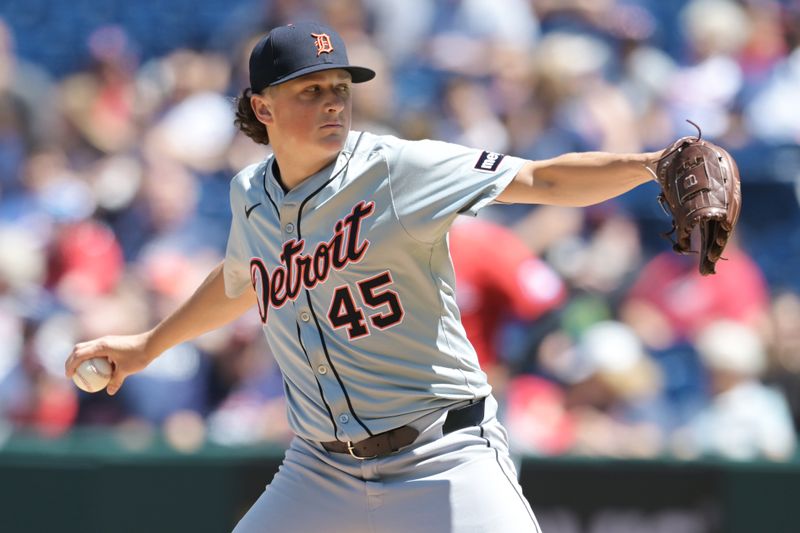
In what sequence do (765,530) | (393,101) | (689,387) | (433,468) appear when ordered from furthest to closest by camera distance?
(393,101), (689,387), (765,530), (433,468)

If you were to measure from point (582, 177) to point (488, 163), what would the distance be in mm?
289

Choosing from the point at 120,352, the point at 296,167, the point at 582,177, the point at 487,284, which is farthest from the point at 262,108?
the point at 487,284

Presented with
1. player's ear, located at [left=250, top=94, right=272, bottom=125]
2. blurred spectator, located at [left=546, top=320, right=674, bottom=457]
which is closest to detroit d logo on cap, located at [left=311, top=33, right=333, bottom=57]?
player's ear, located at [left=250, top=94, right=272, bottom=125]

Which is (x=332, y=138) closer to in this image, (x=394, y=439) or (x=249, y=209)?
(x=249, y=209)

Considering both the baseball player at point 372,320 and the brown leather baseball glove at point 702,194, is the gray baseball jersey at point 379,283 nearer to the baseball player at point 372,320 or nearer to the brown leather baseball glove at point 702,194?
the baseball player at point 372,320

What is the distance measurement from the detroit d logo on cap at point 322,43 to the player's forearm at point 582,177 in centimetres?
61

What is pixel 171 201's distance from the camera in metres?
7.37

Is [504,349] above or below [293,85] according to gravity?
below

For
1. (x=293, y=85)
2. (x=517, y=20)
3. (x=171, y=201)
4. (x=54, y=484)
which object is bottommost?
(x=54, y=484)

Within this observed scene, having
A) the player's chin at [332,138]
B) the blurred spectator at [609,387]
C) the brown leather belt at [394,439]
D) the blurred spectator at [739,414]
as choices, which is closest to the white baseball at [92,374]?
the brown leather belt at [394,439]

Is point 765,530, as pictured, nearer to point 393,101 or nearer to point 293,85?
point 293,85

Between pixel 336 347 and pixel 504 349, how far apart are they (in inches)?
93.3

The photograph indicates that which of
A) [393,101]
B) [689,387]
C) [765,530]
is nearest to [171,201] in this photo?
[393,101]

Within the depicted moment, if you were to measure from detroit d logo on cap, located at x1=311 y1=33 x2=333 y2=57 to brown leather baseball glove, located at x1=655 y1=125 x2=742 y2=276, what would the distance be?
0.91 meters
